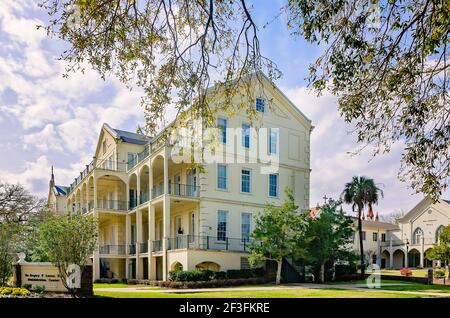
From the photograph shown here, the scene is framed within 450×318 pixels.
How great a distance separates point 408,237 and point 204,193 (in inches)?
1622

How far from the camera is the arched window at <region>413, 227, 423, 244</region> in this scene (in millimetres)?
58000

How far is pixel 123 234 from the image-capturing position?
36.0 meters

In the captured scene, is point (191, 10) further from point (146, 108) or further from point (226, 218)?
point (226, 218)

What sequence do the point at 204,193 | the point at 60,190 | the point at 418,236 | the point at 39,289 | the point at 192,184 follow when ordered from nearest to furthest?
the point at 39,289 < the point at 204,193 < the point at 192,184 < the point at 60,190 < the point at 418,236

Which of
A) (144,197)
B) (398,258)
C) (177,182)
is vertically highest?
(177,182)

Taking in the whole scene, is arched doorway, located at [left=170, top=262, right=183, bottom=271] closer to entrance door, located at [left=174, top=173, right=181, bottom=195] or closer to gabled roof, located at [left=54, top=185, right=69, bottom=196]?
entrance door, located at [left=174, top=173, right=181, bottom=195]

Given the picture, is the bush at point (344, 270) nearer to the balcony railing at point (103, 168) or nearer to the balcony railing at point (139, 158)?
the balcony railing at point (139, 158)

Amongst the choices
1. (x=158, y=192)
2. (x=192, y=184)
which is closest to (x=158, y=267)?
(x=158, y=192)

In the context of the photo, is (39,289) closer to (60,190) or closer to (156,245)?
(156,245)

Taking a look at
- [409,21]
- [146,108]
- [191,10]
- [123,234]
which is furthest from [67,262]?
[123,234]

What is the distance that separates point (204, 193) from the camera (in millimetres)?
27719

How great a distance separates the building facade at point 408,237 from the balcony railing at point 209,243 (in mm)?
32990

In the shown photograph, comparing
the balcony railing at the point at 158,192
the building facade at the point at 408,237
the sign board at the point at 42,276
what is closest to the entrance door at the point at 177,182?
the balcony railing at the point at 158,192

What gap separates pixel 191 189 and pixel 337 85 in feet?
67.1
